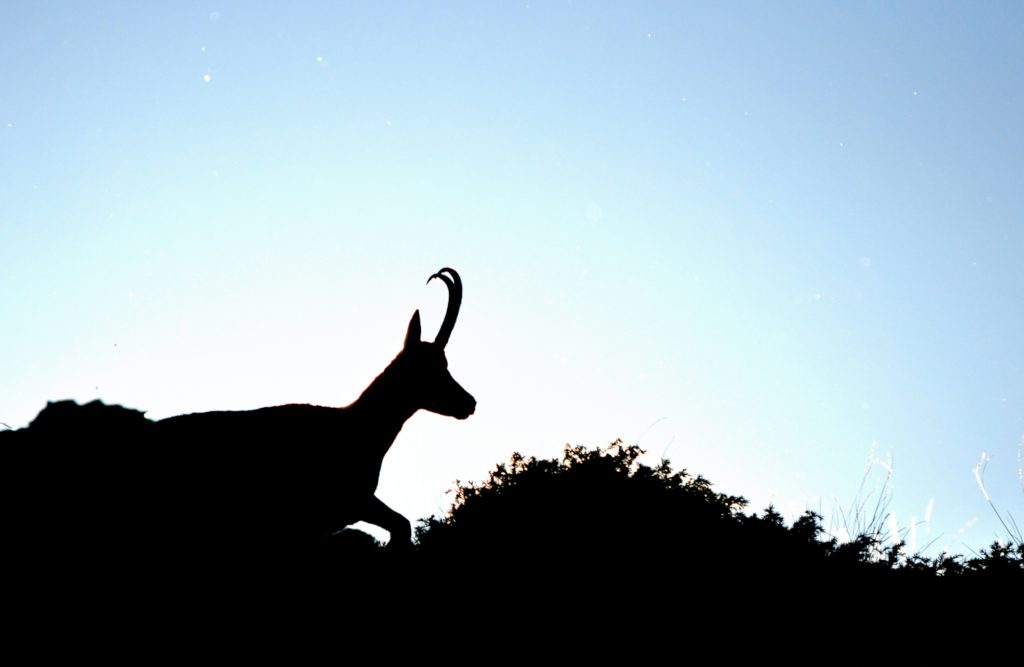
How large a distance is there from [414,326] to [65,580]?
3976 mm

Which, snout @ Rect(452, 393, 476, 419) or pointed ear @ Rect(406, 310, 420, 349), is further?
snout @ Rect(452, 393, 476, 419)

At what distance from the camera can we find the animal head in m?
7.25

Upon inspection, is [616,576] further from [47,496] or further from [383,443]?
[47,496]

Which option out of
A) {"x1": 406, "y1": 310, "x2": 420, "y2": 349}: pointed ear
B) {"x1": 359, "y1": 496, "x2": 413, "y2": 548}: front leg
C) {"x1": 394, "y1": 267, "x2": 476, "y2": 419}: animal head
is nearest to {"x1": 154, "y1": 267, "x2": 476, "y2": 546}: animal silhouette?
{"x1": 359, "y1": 496, "x2": 413, "y2": 548}: front leg

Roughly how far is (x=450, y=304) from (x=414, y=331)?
535mm

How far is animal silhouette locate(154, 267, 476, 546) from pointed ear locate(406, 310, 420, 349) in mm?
738

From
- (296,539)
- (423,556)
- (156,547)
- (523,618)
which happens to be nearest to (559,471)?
(423,556)

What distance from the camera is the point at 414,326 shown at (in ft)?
23.9

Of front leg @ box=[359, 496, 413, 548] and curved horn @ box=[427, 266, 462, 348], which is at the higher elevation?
curved horn @ box=[427, 266, 462, 348]

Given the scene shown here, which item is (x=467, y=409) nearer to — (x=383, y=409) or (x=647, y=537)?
(x=383, y=409)

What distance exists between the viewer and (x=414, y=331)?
24.0 ft

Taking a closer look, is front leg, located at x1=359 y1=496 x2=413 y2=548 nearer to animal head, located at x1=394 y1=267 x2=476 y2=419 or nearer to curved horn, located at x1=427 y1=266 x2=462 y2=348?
animal head, located at x1=394 y1=267 x2=476 y2=419

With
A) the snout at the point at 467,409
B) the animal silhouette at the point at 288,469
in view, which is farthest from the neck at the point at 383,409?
the snout at the point at 467,409

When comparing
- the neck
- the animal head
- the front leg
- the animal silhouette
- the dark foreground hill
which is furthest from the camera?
the animal head
